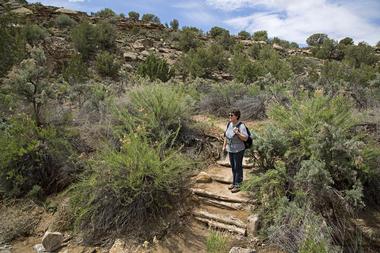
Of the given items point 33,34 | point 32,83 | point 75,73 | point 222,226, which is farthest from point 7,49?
point 33,34

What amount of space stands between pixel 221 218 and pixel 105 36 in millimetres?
17866

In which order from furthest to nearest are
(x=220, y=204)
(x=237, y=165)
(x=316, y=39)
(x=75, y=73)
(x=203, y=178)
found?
(x=316, y=39) → (x=75, y=73) → (x=203, y=178) → (x=237, y=165) → (x=220, y=204)

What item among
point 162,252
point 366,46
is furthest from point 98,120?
point 366,46

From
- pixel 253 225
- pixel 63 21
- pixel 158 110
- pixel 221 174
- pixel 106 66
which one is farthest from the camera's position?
pixel 63 21

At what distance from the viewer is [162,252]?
423cm

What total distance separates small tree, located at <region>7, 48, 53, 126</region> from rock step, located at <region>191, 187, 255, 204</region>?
139 inches

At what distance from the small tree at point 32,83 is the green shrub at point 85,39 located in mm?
12524

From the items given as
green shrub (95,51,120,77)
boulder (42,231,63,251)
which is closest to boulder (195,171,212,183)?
boulder (42,231,63,251)

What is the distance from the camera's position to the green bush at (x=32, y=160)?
5602 mm

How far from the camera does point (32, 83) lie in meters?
6.68

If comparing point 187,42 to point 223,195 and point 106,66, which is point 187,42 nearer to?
point 106,66

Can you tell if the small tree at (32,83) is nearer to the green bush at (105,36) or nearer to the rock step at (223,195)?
the rock step at (223,195)

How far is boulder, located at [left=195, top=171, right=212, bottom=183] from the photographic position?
5732 millimetres

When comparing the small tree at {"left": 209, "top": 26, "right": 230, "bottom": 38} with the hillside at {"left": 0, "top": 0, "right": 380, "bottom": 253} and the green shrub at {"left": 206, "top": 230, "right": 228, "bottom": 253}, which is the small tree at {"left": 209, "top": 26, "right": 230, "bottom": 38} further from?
the green shrub at {"left": 206, "top": 230, "right": 228, "bottom": 253}
